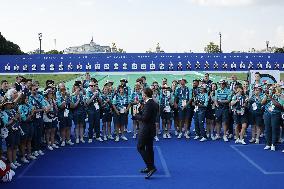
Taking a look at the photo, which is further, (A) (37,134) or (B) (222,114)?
(B) (222,114)

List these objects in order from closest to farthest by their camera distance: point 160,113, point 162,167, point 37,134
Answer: point 162,167
point 37,134
point 160,113

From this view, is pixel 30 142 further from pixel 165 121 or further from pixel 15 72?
pixel 15 72

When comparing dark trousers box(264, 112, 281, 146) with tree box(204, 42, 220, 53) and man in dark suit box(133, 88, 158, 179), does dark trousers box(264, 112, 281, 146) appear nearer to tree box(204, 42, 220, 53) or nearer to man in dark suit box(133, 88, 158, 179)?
man in dark suit box(133, 88, 158, 179)

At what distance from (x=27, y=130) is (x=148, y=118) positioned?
3192 millimetres

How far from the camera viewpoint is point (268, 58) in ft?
62.2

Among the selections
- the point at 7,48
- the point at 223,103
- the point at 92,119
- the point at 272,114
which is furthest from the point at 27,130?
the point at 7,48

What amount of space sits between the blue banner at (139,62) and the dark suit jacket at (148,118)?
1087 cm

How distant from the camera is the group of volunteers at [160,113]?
995 centimetres

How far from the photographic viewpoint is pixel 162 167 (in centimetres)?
872

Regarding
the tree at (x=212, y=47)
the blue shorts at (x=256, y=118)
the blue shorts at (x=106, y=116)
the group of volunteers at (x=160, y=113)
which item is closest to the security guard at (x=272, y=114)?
the group of volunteers at (x=160, y=113)

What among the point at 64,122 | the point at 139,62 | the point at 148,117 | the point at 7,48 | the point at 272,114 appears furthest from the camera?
the point at 7,48

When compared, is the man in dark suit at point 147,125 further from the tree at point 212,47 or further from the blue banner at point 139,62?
the tree at point 212,47

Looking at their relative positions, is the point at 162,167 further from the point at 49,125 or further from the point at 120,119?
the point at 49,125

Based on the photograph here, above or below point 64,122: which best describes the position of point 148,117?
above
